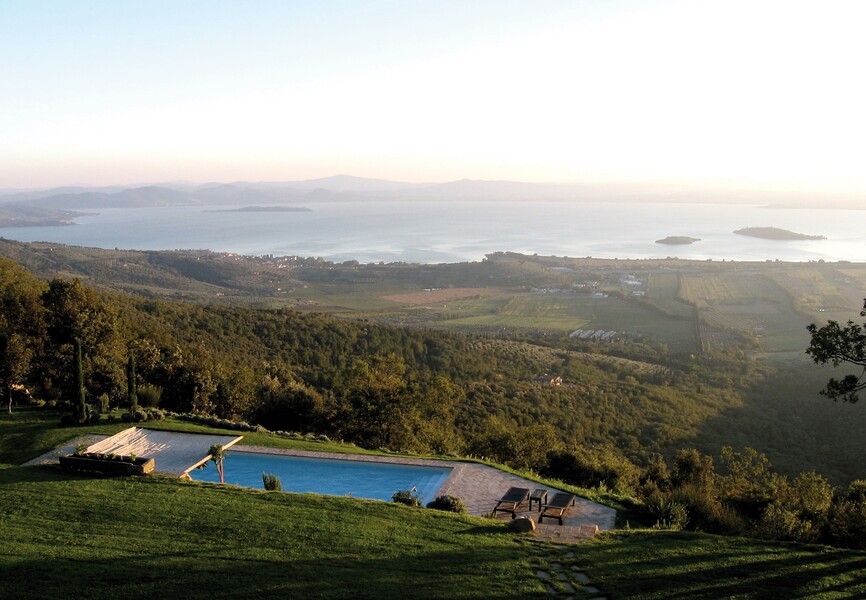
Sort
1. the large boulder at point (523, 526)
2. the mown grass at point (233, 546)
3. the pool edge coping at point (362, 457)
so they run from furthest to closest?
the pool edge coping at point (362, 457), the large boulder at point (523, 526), the mown grass at point (233, 546)

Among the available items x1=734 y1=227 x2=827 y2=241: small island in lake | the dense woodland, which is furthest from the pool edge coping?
x1=734 y1=227 x2=827 y2=241: small island in lake

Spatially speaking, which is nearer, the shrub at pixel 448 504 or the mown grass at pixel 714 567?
the mown grass at pixel 714 567

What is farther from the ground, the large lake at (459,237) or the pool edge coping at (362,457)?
the large lake at (459,237)

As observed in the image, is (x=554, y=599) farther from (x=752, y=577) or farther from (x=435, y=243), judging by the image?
(x=435, y=243)

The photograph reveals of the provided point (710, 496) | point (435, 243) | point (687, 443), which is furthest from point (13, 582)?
point (435, 243)

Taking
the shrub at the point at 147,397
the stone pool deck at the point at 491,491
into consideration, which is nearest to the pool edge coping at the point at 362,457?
the stone pool deck at the point at 491,491

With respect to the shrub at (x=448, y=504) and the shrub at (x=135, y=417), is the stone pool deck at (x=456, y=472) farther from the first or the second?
the shrub at (x=135, y=417)

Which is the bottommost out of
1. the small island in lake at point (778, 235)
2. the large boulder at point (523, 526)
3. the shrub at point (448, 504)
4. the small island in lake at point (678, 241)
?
the shrub at point (448, 504)
